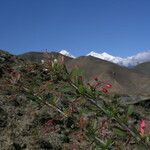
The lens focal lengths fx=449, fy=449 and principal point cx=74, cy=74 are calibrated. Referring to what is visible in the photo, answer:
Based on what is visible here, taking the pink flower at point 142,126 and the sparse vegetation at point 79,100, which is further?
the sparse vegetation at point 79,100

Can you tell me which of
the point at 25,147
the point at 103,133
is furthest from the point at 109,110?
the point at 25,147

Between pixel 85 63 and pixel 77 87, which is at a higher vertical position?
pixel 85 63

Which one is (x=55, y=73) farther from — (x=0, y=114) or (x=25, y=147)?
(x=0, y=114)

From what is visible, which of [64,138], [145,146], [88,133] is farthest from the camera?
[64,138]

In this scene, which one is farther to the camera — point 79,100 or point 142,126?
point 79,100

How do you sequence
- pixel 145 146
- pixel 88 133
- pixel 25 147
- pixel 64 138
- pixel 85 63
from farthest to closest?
1. pixel 85 63
2. pixel 64 138
3. pixel 25 147
4. pixel 88 133
5. pixel 145 146

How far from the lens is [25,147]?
33.5 ft

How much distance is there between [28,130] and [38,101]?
580 cm

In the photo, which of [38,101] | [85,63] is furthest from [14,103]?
[85,63]

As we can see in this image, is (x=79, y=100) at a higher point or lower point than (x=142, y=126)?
higher

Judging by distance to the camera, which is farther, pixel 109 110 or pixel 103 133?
A: pixel 103 133

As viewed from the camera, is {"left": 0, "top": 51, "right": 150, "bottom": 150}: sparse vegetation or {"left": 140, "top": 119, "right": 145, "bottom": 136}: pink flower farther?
{"left": 0, "top": 51, "right": 150, "bottom": 150}: sparse vegetation

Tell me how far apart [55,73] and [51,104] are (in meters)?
0.86

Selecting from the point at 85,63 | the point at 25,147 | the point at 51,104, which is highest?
the point at 85,63
